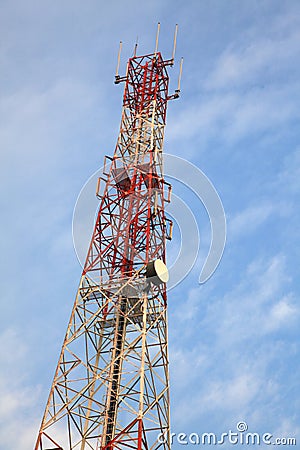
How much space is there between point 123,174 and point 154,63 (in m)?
11.8

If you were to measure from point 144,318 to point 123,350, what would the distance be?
2490mm

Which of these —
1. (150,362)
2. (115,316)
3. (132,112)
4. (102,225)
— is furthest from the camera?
(132,112)

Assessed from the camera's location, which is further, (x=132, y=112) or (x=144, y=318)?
(x=132, y=112)

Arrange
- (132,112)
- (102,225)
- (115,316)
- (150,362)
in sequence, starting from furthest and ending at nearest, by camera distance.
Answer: (132,112), (102,225), (115,316), (150,362)

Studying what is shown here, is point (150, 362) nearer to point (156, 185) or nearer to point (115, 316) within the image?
point (115, 316)

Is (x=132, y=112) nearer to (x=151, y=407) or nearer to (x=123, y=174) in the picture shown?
(x=123, y=174)

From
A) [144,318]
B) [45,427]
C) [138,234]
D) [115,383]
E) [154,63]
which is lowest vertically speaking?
[45,427]

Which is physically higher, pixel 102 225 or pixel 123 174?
pixel 123 174

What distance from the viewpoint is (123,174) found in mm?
46406

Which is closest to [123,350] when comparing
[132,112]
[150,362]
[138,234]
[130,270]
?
[150,362]

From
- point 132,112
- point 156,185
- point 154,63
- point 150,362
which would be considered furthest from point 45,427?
point 154,63

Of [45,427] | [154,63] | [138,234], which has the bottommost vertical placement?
[45,427]

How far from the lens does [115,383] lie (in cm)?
3875

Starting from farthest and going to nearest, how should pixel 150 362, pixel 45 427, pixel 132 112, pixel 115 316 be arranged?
pixel 132 112, pixel 115 316, pixel 150 362, pixel 45 427
